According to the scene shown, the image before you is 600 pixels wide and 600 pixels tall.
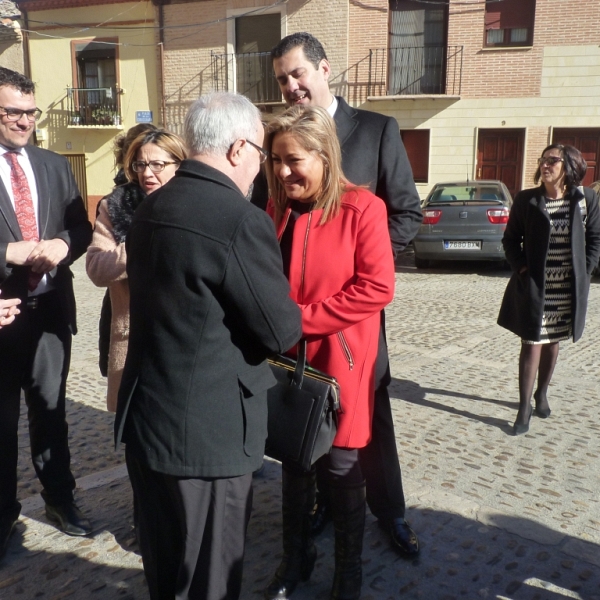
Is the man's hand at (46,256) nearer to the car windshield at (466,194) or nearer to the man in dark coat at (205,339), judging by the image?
the man in dark coat at (205,339)

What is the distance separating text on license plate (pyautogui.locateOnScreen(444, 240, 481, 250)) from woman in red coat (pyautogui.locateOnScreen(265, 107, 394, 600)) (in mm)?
9927

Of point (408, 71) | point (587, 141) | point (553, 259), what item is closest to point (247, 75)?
point (408, 71)

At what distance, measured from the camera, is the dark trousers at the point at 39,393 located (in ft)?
9.84

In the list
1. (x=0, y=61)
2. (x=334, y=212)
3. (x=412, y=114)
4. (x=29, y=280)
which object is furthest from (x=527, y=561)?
(x=0, y=61)

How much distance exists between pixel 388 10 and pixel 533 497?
17.5 m

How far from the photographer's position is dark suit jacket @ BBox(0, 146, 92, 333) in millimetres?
2920

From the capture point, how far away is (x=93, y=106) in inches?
834

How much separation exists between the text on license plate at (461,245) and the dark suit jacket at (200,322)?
34.9 ft

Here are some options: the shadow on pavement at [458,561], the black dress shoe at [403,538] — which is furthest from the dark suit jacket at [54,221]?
the black dress shoe at [403,538]

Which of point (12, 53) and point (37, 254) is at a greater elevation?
point (12, 53)

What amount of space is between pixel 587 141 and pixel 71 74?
52.1 ft

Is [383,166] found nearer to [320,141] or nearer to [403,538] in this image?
[320,141]

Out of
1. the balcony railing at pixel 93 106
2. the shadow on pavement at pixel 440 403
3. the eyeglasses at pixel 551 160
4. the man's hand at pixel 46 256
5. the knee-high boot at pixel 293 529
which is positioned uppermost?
the balcony railing at pixel 93 106

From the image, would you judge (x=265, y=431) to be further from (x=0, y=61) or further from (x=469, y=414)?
(x=0, y=61)
